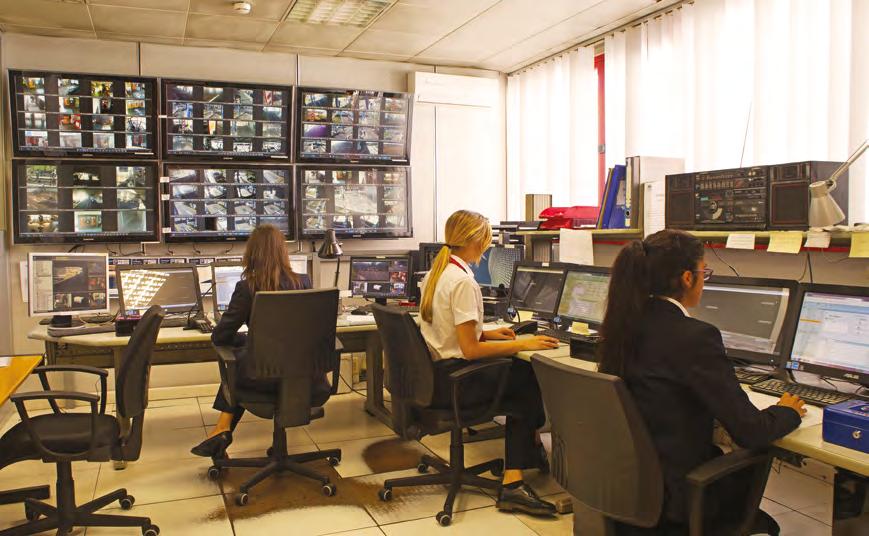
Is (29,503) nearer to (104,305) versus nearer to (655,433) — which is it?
(104,305)

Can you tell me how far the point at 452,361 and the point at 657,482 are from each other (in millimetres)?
1318

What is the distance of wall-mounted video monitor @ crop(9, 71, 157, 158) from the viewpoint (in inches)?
186

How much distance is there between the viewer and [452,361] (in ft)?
9.98

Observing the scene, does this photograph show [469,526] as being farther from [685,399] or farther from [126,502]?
[126,502]

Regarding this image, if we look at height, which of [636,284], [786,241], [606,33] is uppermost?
[606,33]

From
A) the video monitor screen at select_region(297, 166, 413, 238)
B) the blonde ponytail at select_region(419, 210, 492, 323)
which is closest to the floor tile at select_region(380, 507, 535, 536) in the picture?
the blonde ponytail at select_region(419, 210, 492, 323)

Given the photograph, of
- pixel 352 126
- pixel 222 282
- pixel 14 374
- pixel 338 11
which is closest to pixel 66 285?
pixel 222 282

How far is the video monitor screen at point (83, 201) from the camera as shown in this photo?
4.82 m

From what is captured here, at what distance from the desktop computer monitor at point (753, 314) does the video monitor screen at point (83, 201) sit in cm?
393

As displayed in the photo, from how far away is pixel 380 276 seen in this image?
4.65 meters

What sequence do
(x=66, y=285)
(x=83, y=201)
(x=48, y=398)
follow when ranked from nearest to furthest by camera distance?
1. (x=48, y=398)
2. (x=66, y=285)
3. (x=83, y=201)

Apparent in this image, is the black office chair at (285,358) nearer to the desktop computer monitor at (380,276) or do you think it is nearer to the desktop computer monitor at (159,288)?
the desktop computer monitor at (159,288)

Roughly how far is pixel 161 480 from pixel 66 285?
1.25 metres

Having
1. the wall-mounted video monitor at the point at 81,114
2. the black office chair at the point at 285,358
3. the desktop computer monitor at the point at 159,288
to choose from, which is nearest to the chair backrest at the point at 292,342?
the black office chair at the point at 285,358
